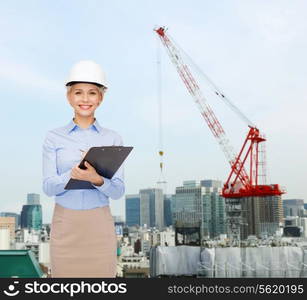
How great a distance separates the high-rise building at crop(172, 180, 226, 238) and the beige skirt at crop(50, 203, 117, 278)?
115863 mm

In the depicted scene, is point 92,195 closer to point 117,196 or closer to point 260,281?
point 117,196

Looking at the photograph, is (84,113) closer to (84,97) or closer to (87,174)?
(84,97)

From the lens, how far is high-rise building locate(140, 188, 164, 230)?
131375 mm

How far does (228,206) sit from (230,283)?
47.8 metres

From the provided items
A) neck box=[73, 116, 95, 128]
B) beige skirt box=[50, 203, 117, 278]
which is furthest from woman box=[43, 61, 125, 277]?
neck box=[73, 116, 95, 128]

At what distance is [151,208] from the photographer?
136375mm

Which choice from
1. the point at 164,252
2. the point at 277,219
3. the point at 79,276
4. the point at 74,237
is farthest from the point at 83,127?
the point at 277,219

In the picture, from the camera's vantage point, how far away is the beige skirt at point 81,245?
10.1 ft

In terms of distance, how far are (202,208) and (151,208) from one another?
50.6 ft

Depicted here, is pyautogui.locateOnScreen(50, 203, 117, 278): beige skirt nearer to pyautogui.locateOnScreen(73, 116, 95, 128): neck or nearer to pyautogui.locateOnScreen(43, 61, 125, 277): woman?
pyautogui.locateOnScreen(43, 61, 125, 277): woman

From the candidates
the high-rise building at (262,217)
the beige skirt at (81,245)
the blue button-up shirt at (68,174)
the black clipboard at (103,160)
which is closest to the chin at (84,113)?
the blue button-up shirt at (68,174)

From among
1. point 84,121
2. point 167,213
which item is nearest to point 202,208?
point 167,213

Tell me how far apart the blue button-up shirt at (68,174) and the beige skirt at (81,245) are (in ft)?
0.23

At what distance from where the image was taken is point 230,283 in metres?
3.47
